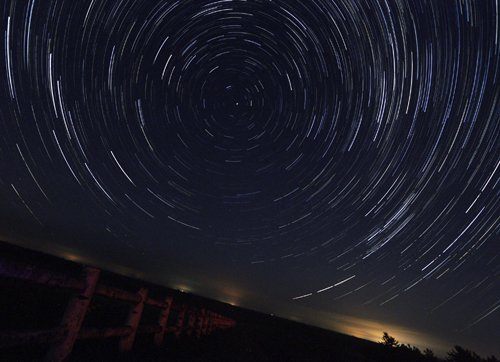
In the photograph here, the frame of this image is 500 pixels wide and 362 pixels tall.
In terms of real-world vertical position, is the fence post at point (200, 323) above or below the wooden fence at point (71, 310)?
above

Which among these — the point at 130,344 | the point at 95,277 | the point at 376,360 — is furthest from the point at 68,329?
the point at 376,360

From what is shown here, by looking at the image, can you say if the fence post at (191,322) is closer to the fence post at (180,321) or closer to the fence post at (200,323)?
the fence post at (200,323)

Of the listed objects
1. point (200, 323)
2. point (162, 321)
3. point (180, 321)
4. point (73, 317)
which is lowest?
point (73, 317)

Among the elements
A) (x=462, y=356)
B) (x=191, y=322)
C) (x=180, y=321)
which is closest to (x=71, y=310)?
(x=180, y=321)

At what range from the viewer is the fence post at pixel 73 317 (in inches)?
90.7

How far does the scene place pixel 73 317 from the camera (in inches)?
94.8

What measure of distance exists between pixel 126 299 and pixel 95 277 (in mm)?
1032

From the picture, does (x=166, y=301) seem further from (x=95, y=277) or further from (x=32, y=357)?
(x=95, y=277)

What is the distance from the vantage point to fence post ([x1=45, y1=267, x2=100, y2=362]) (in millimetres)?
2305

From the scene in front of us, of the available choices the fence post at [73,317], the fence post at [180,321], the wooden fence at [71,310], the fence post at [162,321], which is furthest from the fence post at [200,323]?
the fence post at [73,317]

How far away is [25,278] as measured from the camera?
Answer: 1.61 meters

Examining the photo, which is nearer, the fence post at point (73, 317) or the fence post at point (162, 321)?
the fence post at point (73, 317)

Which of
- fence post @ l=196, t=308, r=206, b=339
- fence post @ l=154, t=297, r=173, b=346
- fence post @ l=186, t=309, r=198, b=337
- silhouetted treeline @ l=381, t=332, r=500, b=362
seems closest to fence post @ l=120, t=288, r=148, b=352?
fence post @ l=154, t=297, r=173, b=346

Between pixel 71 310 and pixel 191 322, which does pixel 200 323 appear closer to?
pixel 191 322
